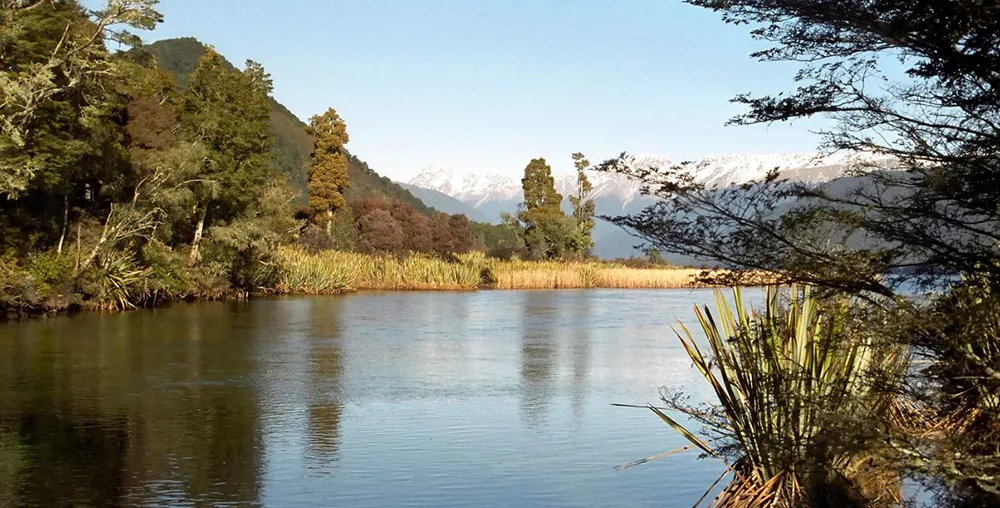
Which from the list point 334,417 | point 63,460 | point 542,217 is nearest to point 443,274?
point 542,217

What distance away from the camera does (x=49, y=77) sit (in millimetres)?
20766

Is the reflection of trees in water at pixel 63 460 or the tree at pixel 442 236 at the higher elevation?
the tree at pixel 442 236

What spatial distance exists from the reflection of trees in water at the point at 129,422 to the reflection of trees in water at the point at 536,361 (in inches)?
119

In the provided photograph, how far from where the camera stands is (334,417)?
425 inches

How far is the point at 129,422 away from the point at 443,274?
3117 centimetres

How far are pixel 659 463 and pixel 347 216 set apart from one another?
1684 inches

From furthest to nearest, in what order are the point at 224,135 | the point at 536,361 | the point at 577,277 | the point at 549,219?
the point at 549,219 → the point at 577,277 → the point at 224,135 → the point at 536,361

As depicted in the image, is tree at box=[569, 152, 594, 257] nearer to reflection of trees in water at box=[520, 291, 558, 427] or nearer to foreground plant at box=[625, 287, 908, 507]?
reflection of trees in water at box=[520, 291, 558, 427]

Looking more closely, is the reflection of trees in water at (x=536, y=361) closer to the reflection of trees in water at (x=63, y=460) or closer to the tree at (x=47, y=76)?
the reflection of trees in water at (x=63, y=460)

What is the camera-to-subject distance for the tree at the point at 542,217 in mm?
53188

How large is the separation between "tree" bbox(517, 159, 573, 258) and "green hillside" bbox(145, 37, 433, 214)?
25.2 meters

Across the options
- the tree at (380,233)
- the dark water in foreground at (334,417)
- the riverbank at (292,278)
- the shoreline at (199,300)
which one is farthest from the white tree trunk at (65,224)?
the tree at (380,233)

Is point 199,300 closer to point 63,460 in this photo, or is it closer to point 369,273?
point 369,273

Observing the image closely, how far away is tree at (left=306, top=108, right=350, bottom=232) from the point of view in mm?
52531
